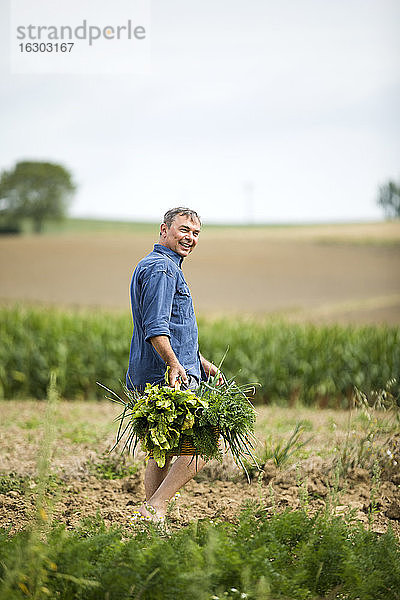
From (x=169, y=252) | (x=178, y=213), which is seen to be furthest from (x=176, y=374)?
(x=178, y=213)

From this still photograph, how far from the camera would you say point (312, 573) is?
2.28 m

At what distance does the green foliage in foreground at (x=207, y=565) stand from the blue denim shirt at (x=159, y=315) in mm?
769

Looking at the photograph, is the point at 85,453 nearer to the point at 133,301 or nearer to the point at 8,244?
the point at 133,301

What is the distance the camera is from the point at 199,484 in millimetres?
3818

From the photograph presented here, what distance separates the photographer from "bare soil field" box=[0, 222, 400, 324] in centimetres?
1238

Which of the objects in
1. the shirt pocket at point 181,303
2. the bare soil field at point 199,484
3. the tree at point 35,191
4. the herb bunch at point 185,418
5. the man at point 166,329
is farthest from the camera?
the tree at point 35,191

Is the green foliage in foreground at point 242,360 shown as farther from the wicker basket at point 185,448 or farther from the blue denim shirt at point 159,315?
the wicker basket at point 185,448

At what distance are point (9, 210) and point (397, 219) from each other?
7.76 metres

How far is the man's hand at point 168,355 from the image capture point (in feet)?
9.11

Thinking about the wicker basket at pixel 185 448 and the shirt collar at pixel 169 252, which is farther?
the shirt collar at pixel 169 252

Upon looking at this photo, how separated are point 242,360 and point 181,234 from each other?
4488mm

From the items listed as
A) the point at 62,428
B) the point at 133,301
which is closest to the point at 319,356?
the point at 62,428

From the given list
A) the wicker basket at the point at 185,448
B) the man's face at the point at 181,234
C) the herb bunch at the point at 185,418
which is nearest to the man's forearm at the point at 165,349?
Result: the herb bunch at the point at 185,418

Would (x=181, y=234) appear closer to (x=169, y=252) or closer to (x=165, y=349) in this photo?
(x=169, y=252)
